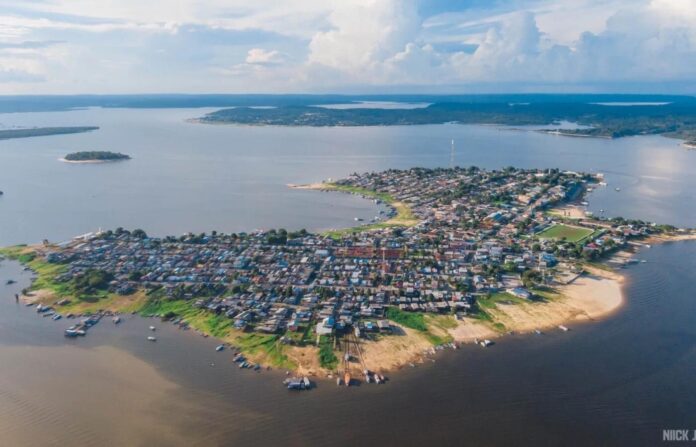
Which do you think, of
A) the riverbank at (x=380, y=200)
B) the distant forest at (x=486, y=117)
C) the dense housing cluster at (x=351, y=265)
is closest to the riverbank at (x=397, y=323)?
the dense housing cluster at (x=351, y=265)

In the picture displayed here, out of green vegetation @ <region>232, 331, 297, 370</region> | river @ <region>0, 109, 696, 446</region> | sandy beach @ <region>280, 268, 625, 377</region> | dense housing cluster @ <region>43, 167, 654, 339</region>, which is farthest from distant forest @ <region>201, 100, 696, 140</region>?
green vegetation @ <region>232, 331, 297, 370</region>

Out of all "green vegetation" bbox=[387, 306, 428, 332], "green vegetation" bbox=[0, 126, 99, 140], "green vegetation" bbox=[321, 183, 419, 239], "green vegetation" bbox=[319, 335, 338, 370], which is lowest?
"green vegetation" bbox=[319, 335, 338, 370]

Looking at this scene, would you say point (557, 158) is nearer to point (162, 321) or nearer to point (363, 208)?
point (363, 208)

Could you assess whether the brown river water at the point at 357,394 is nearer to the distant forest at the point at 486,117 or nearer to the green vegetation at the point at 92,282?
the green vegetation at the point at 92,282

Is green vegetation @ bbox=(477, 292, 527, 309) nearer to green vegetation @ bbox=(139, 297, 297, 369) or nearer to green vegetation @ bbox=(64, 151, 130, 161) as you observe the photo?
green vegetation @ bbox=(139, 297, 297, 369)

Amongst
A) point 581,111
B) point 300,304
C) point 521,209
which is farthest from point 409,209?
point 581,111

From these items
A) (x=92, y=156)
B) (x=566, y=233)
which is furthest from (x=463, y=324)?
(x=92, y=156)

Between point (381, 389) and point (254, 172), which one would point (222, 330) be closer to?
point (381, 389)
